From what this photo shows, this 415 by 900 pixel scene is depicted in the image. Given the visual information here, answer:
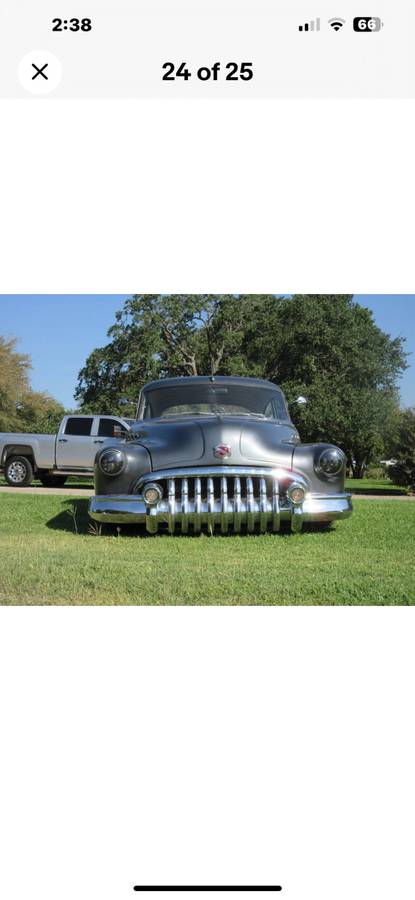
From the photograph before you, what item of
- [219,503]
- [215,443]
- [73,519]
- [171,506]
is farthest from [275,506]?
[73,519]

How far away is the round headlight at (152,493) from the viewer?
5.26 meters

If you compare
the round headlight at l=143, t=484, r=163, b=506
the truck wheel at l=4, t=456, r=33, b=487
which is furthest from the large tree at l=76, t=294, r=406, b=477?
the truck wheel at l=4, t=456, r=33, b=487

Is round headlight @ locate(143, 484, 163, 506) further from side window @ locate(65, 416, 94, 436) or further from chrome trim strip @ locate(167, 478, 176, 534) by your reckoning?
side window @ locate(65, 416, 94, 436)

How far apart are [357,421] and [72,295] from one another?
290cm

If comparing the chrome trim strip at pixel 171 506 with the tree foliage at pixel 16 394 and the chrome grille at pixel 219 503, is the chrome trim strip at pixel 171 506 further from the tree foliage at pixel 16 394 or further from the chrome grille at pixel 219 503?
the tree foliage at pixel 16 394

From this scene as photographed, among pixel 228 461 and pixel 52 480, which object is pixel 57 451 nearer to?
pixel 52 480

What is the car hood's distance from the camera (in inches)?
209

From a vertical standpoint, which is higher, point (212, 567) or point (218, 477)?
point (218, 477)

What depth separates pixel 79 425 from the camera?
25.4 ft
